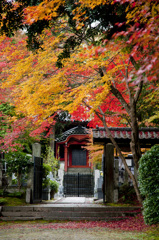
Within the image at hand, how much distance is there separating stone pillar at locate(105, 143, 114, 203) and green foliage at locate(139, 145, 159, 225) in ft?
12.6

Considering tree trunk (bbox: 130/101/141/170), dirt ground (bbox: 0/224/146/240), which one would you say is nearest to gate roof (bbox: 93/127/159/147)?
tree trunk (bbox: 130/101/141/170)

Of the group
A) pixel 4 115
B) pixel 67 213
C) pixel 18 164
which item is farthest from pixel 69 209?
pixel 4 115

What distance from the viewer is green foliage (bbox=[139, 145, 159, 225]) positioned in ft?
24.3

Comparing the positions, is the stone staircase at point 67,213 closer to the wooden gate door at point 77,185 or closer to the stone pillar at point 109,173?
the stone pillar at point 109,173

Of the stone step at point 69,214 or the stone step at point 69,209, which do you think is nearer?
the stone step at point 69,214

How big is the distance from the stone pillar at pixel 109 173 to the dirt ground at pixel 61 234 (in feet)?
11.8

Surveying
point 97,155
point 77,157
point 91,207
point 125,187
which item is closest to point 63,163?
point 77,157

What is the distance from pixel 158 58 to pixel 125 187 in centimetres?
964

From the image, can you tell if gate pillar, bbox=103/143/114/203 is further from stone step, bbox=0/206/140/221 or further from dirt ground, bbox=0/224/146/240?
dirt ground, bbox=0/224/146/240

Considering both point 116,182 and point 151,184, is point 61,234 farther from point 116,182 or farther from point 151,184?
point 116,182

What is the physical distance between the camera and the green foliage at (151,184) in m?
7.41

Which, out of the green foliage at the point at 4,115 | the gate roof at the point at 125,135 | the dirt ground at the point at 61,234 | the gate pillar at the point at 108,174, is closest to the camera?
the dirt ground at the point at 61,234

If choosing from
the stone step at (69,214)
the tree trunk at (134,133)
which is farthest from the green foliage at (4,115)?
the tree trunk at (134,133)

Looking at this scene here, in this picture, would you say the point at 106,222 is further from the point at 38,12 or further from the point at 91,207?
the point at 38,12
